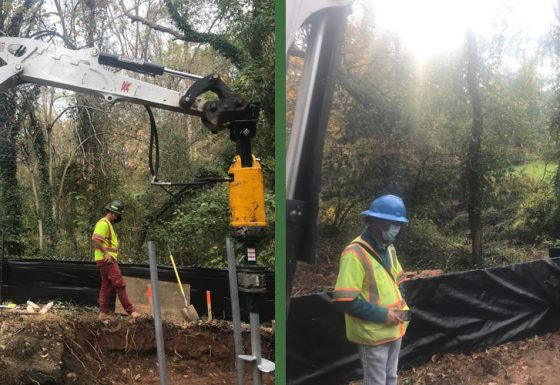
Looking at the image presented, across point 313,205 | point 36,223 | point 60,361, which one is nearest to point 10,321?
point 60,361

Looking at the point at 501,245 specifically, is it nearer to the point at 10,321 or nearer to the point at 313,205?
the point at 313,205

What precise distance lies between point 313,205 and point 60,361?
4805 mm

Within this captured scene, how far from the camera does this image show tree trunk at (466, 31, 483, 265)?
186 centimetres

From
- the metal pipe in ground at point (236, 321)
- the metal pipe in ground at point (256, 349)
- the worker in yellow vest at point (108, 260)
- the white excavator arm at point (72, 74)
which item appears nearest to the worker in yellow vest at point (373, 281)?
the metal pipe in ground at point (256, 349)

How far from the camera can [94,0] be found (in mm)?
11914

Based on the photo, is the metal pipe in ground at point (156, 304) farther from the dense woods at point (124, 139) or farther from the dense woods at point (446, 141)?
the dense woods at point (124, 139)

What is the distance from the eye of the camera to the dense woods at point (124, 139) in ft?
32.0

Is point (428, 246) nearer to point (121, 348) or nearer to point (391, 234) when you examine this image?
point (391, 234)

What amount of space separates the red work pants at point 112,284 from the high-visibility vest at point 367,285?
18.6 ft

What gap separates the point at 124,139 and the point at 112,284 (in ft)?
15.9

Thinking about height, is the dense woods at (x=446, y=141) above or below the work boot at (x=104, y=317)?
above

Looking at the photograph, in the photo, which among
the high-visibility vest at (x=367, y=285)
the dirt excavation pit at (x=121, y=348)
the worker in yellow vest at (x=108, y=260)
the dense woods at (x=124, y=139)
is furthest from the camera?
the dense woods at (x=124, y=139)

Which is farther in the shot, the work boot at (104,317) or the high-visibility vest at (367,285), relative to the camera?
the work boot at (104,317)

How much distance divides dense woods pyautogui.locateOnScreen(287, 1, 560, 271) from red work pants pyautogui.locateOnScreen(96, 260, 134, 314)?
5661 mm
